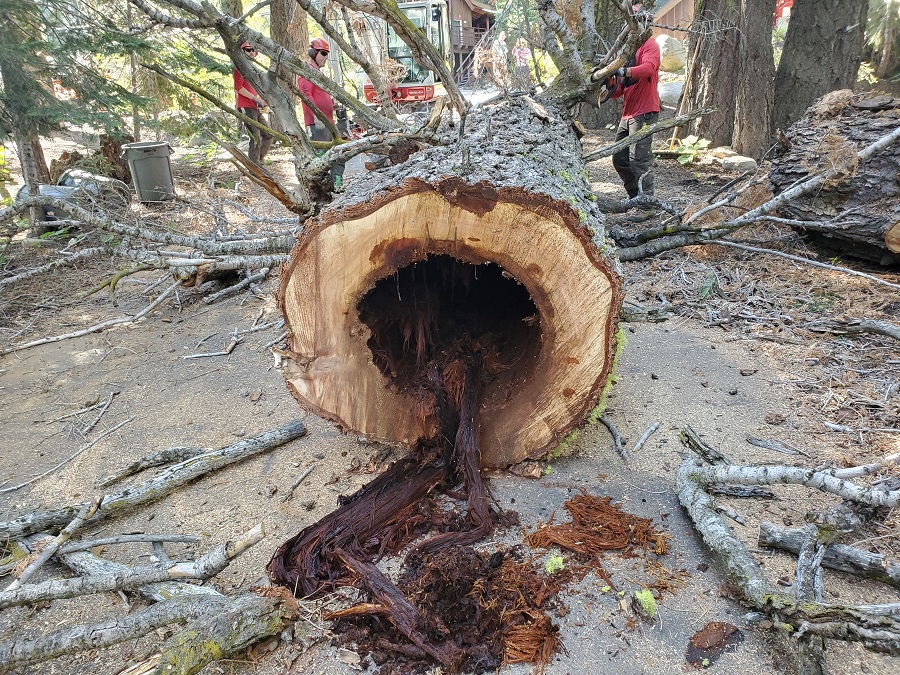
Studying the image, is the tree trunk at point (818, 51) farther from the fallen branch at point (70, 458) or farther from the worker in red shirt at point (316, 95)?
the fallen branch at point (70, 458)

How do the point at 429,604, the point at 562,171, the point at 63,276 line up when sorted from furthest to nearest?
the point at 63,276, the point at 562,171, the point at 429,604

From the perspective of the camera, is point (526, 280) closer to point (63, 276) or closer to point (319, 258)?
point (319, 258)

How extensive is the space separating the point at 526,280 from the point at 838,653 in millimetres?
1451

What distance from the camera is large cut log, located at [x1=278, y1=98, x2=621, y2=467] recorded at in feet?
6.64

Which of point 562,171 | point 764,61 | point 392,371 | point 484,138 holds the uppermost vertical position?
point 764,61

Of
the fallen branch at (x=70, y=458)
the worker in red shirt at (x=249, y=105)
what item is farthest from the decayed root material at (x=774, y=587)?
the worker in red shirt at (x=249, y=105)

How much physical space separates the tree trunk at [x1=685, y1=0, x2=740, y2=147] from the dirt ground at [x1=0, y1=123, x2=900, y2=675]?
3592 mm

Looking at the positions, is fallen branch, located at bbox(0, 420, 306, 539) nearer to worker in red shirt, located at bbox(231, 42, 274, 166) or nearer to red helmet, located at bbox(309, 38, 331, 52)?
worker in red shirt, located at bbox(231, 42, 274, 166)

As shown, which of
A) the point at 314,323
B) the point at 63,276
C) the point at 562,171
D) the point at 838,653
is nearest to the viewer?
the point at 838,653

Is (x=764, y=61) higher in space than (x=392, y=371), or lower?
higher

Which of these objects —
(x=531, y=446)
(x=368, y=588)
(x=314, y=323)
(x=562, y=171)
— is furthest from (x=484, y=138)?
(x=368, y=588)

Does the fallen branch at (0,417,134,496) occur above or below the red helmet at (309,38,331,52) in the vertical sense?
below

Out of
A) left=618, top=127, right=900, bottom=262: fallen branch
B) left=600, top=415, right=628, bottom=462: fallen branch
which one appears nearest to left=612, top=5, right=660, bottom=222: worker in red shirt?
left=618, top=127, right=900, bottom=262: fallen branch

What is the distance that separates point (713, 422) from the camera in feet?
8.81
